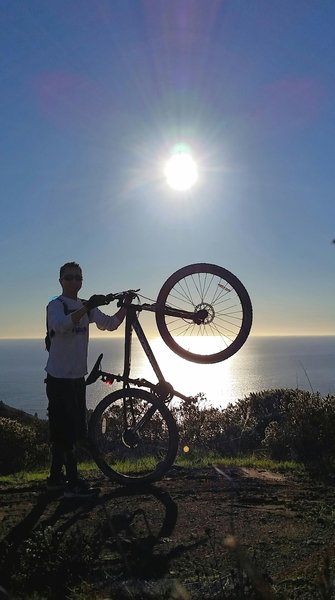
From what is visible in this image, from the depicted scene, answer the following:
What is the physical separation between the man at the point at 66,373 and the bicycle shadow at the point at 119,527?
22.3 inches

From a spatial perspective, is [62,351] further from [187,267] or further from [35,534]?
[35,534]

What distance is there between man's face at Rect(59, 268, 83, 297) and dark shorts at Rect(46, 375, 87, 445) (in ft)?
4.15

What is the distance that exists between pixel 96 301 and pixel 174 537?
3359mm

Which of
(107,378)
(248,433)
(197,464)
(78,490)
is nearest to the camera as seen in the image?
(78,490)

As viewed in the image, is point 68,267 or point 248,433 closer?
point 68,267

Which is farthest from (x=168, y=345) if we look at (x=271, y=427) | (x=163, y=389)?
(x=271, y=427)

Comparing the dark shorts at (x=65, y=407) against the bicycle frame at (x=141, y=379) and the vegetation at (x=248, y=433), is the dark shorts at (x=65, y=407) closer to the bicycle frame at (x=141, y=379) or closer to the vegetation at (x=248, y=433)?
the bicycle frame at (x=141, y=379)

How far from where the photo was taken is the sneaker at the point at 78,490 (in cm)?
671

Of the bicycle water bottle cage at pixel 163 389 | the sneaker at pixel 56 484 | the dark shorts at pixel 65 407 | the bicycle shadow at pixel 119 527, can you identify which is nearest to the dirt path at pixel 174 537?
the bicycle shadow at pixel 119 527

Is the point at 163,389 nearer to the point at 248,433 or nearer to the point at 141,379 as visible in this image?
the point at 141,379

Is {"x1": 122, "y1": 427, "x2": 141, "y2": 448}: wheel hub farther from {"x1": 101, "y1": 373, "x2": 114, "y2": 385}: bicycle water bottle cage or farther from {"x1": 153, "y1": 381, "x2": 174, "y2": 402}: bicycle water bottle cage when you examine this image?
{"x1": 101, "y1": 373, "x2": 114, "y2": 385}: bicycle water bottle cage

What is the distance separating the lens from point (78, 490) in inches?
268

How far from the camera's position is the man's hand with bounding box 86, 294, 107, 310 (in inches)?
287

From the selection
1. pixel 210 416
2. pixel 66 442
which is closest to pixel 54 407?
pixel 66 442
